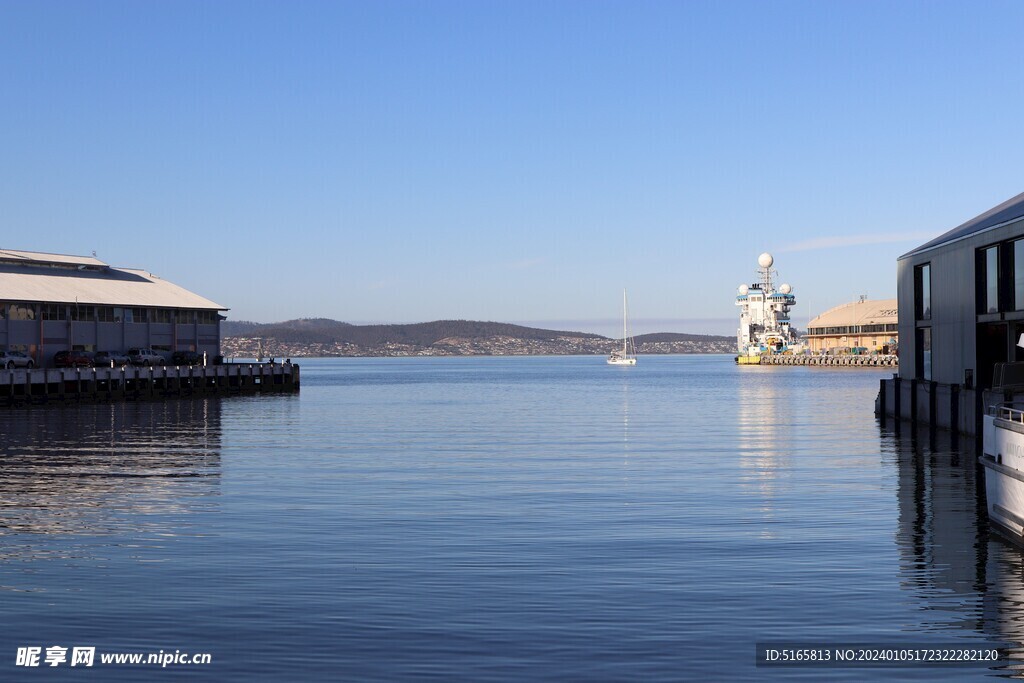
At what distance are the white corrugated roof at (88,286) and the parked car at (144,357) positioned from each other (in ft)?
16.3

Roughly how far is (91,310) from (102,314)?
1.33 meters

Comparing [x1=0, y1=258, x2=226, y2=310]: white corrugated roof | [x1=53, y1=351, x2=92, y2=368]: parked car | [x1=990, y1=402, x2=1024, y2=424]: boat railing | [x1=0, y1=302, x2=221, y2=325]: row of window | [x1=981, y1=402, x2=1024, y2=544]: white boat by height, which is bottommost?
[x1=981, y1=402, x2=1024, y2=544]: white boat

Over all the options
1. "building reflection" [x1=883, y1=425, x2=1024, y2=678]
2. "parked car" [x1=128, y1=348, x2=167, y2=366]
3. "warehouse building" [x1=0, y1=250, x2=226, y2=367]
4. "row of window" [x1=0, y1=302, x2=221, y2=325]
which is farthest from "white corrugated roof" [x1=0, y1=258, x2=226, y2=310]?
"building reflection" [x1=883, y1=425, x2=1024, y2=678]

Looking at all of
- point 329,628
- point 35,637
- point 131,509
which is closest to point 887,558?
point 329,628

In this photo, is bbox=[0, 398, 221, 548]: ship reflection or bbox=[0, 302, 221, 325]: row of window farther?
bbox=[0, 302, 221, 325]: row of window

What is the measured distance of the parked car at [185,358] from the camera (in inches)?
4520

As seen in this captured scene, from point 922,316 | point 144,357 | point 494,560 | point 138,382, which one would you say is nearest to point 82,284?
point 144,357

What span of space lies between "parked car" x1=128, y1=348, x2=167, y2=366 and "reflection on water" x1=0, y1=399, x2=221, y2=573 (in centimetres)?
3508

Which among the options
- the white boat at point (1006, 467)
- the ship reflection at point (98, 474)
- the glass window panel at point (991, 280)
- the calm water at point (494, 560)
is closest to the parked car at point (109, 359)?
the ship reflection at point (98, 474)

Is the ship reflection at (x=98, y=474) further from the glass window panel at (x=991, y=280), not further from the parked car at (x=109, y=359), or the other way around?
the parked car at (x=109, y=359)

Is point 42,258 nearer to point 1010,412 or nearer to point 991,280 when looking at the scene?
point 991,280

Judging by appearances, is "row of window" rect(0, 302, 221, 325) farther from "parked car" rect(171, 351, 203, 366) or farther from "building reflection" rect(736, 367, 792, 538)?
"building reflection" rect(736, 367, 792, 538)

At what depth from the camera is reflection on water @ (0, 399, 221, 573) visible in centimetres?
2658

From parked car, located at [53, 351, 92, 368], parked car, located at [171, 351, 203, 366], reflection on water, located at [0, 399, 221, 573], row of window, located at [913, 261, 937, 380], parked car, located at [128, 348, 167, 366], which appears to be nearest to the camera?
reflection on water, located at [0, 399, 221, 573]
